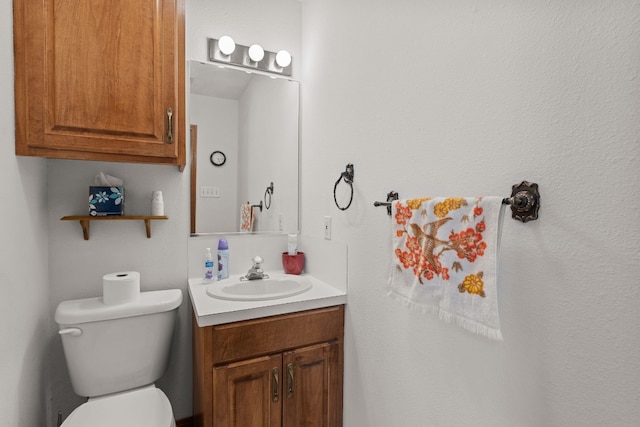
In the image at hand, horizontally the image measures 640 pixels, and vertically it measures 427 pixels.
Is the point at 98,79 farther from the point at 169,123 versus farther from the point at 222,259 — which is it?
the point at 222,259

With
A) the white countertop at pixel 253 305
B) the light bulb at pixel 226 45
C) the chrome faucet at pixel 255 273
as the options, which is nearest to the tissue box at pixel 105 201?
the white countertop at pixel 253 305

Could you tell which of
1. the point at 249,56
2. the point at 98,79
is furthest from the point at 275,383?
the point at 249,56

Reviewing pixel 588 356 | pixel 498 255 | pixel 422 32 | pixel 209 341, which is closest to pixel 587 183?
pixel 498 255

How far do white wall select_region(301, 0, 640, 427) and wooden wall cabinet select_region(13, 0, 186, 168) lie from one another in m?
0.84

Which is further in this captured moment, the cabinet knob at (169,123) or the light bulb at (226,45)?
the light bulb at (226,45)

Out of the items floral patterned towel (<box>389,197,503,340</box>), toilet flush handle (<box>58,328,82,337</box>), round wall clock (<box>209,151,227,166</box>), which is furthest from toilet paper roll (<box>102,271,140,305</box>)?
floral patterned towel (<box>389,197,503,340</box>)

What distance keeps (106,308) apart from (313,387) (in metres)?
0.95

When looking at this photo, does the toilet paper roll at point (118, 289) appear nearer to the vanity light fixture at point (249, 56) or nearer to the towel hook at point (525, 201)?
the vanity light fixture at point (249, 56)

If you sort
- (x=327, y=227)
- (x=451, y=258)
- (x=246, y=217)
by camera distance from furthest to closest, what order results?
(x=246, y=217) < (x=327, y=227) < (x=451, y=258)

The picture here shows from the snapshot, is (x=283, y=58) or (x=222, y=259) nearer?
(x=222, y=259)

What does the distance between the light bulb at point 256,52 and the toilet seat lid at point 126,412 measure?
1.76m

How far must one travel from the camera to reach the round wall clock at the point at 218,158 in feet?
5.76

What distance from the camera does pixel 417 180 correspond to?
41.8 inches

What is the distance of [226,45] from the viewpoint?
5.68 ft
